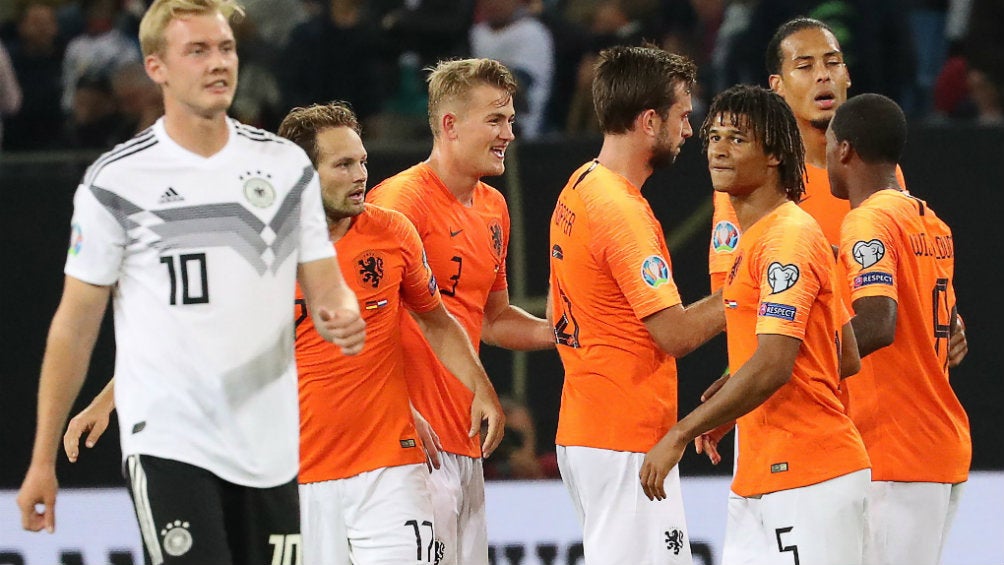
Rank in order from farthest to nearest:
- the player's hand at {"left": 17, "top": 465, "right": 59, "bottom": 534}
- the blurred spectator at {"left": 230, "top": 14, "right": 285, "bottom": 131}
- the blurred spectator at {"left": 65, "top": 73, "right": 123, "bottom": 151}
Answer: the blurred spectator at {"left": 65, "top": 73, "right": 123, "bottom": 151} → the blurred spectator at {"left": 230, "top": 14, "right": 285, "bottom": 131} → the player's hand at {"left": 17, "top": 465, "right": 59, "bottom": 534}

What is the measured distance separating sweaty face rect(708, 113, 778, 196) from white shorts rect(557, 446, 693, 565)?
106 cm

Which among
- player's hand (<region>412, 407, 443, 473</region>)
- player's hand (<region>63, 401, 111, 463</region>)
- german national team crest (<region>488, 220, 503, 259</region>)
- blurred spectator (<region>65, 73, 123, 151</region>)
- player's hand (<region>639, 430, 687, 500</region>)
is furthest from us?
blurred spectator (<region>65, 73, 123, 151</region>)

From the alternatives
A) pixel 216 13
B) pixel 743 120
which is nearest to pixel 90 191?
pixel 216 13

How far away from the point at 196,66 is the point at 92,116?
21.5 feet

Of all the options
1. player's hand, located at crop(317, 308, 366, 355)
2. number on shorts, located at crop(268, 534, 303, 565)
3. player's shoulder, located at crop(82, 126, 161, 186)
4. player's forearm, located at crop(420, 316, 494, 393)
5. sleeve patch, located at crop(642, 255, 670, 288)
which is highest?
player's shoulder, located at crop(82, 126, 161, 186)

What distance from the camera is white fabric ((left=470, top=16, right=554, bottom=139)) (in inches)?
416

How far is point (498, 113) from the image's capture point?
628 cm

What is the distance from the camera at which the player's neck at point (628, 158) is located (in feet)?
18.4

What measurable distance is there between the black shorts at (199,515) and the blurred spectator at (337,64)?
246 inches

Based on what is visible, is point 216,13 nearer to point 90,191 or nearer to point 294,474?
point 90,191

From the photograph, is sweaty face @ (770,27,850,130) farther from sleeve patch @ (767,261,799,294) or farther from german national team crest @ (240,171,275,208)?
german national team crest @ (240,171,275,208)

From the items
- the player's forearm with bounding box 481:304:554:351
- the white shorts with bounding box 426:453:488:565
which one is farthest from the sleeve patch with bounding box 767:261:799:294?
the white shorts with bounding box 426:453:488:565

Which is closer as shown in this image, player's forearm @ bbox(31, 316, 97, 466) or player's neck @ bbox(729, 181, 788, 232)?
player's forearm @ bbox(31, 316, 97, 466)

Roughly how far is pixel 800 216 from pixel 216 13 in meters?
2.00
